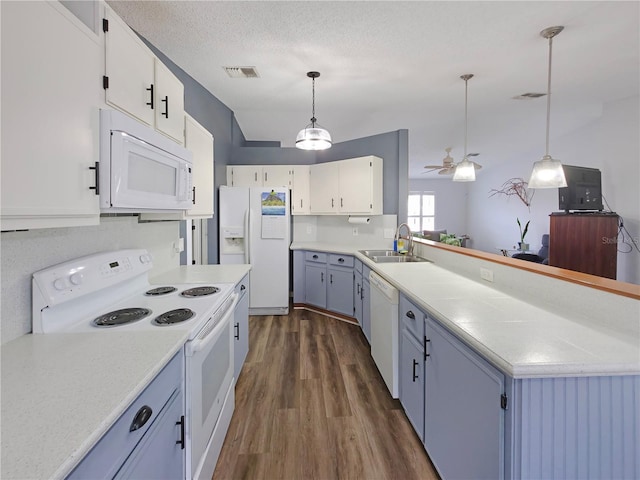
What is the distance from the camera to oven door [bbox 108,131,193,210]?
116 centimetres

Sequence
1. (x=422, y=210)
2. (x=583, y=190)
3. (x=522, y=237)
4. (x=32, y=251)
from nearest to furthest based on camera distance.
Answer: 1. (x=32, y=251)
2. (x=583, y=190)
3. (x=522, y=237)
4. (x=422, y=210)

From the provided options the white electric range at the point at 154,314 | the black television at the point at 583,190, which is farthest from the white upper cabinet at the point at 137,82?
the black television at the point at 583,190

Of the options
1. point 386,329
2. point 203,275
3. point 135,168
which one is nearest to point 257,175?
point 203,275

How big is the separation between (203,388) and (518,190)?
786 cm

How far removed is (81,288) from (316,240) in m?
3.63

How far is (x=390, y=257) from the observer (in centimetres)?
324

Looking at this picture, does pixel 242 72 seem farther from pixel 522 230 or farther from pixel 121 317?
pixel 522 230

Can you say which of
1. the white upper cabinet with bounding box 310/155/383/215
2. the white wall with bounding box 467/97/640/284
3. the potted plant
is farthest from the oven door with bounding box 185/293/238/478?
the potted plant

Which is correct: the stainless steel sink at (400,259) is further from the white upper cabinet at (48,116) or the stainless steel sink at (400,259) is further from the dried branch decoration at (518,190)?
the dried branch decoration at (518,190)

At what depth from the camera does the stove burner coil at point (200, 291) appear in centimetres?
169

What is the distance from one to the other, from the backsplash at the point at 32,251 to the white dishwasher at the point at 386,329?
1692 mm

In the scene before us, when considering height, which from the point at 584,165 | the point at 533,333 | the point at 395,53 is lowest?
the point at 533,333

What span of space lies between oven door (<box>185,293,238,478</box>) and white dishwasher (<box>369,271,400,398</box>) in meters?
1.06

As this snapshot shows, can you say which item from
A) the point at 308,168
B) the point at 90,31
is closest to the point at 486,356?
the point at 90,31
